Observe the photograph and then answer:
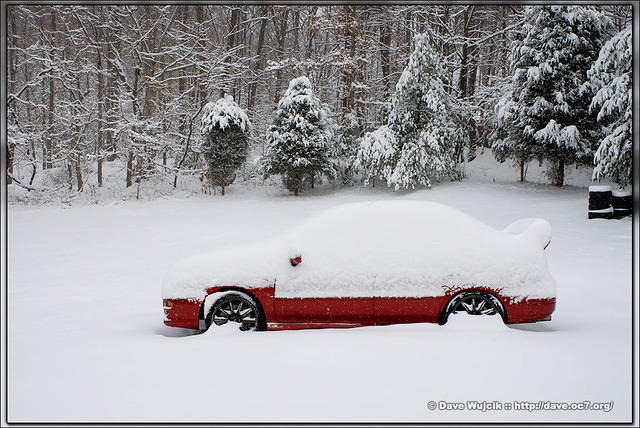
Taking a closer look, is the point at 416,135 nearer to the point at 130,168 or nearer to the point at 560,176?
the point at 560,176

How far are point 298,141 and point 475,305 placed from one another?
15.1 meters

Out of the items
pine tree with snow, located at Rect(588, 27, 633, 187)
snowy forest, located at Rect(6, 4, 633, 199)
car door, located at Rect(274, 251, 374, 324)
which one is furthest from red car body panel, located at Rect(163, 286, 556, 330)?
snowy forest, located at Rect(6, 4, 633, 199)

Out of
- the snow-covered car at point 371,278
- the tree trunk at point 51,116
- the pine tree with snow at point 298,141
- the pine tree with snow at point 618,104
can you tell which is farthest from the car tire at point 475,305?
the tree trunk at point 51,116

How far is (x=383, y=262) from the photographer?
4441 mm

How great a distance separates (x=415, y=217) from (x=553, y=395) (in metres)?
2.24

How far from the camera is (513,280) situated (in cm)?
435

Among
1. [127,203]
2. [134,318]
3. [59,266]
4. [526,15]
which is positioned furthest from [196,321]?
[526,15]

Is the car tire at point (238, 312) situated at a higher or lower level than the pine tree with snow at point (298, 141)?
lower

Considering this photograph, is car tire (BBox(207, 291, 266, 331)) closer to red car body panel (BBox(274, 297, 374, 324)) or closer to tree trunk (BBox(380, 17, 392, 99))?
red car body panel (BBox(274, 297, 374, 324))

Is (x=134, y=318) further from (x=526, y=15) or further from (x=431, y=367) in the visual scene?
(x=526, y=15)

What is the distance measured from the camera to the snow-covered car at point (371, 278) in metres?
4.36

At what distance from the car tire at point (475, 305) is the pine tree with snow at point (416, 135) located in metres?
13.8

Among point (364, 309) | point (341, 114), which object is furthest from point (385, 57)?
point (364, 309)

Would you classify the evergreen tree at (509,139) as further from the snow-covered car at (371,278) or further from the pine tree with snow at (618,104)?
the snow-covered car at (371,278)
